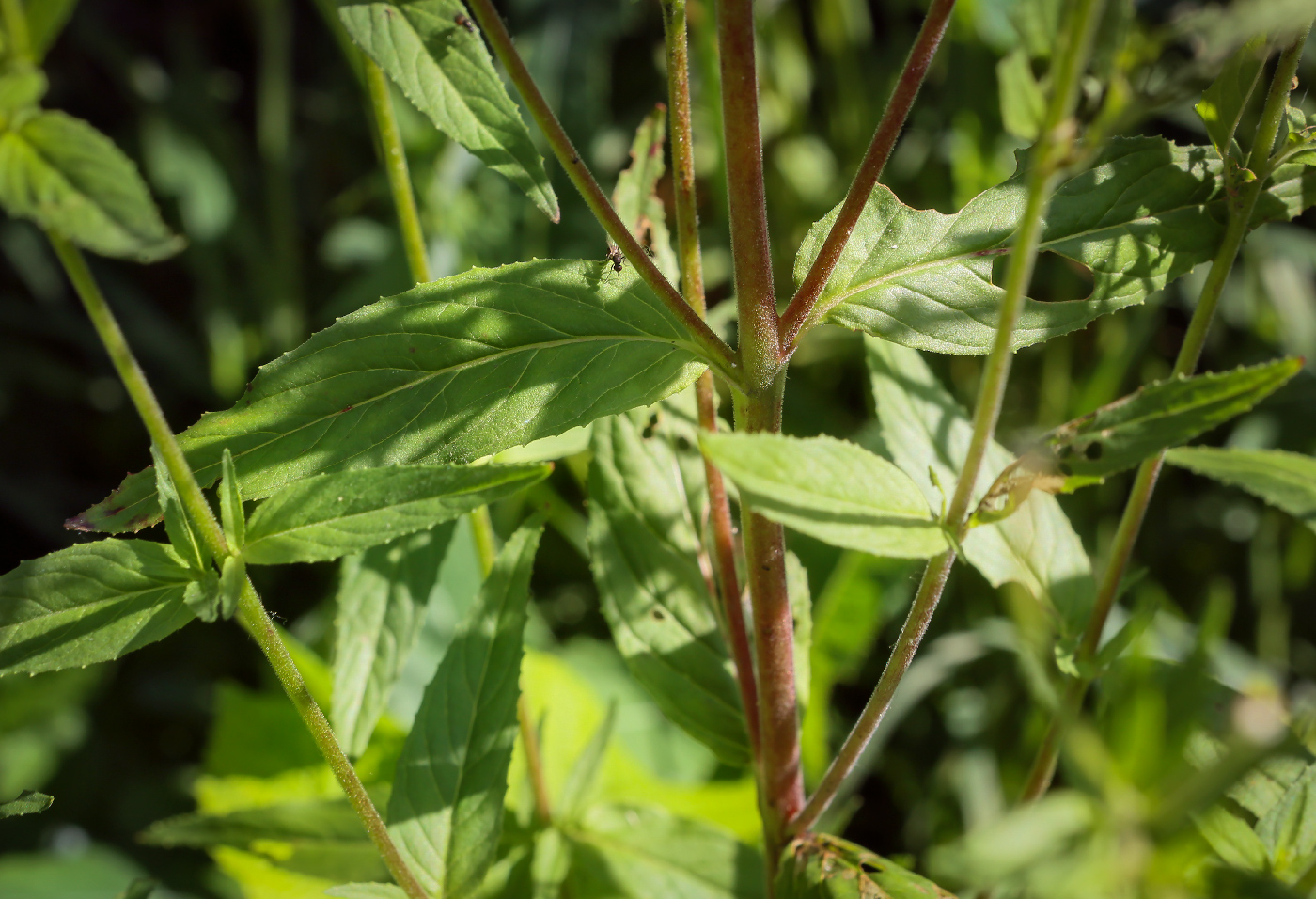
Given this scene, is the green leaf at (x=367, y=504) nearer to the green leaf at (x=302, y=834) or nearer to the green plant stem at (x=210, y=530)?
the green plant stem at (x=210, y=530)

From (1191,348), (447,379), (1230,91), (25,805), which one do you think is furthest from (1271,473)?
(25,805)

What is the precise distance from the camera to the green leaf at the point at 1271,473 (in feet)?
1.77

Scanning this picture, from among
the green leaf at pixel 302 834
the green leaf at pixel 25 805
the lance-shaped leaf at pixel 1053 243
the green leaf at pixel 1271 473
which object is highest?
the lance-shaped leaf at pixel 1053 243

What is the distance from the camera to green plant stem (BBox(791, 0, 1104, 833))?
360 millimetres

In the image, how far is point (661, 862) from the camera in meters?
0.80

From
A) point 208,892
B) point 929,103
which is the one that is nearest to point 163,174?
point 208,892

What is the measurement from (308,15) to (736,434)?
6.04 feet

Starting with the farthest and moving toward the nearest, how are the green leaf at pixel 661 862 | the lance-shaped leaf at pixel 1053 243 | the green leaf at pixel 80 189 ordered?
the green leaf at pixel 661 862 < the lance-shaped leaf at pixel 1053 243 < the green leaf at pixel 80 189

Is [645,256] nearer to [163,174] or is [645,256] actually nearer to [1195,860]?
[1195,860]

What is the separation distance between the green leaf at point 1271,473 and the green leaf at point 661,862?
0.46 meters

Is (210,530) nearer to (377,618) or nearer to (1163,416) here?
(377,618)

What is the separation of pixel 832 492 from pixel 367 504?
9.0 inches

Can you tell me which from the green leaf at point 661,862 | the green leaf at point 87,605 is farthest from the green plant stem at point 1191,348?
the green leaf at point 87,605

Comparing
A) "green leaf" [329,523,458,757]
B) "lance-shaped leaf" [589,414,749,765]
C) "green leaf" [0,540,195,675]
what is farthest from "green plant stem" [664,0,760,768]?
"green leaf" [0,540,195,675]
